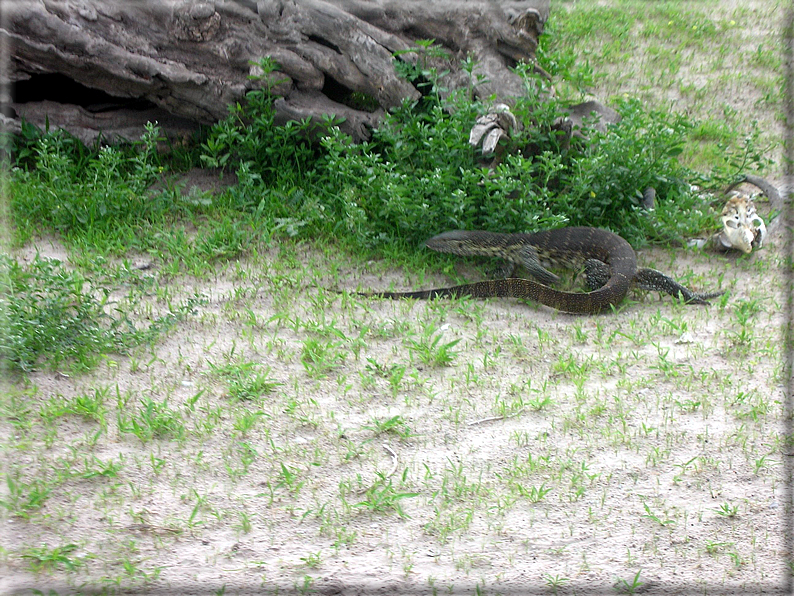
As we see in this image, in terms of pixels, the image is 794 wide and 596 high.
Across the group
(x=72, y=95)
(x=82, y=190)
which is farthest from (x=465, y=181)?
(x=72, y=95)

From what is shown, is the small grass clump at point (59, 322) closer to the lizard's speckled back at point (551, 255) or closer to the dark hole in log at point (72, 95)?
the lizard's speckled back at point (551, 255)

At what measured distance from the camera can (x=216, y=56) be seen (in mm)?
6258

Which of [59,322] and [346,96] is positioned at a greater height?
[346,96]

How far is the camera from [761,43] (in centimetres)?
909

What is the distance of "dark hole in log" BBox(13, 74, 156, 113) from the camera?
6625 mm

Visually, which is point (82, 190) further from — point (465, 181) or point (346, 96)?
point (465, 181)

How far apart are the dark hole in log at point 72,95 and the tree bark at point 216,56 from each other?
0.01 meters

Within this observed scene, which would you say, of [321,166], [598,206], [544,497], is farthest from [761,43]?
[544,497]

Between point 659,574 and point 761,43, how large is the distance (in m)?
8.60

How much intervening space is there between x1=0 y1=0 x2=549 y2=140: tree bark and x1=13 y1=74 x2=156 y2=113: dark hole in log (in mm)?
10

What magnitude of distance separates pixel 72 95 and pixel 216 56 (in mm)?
1607

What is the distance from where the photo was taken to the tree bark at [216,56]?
19.8ft

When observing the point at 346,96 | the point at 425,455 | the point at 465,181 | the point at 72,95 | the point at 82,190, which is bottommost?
the point at 425,455

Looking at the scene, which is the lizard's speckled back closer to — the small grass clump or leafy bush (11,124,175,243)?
the small grass clump
